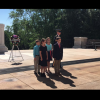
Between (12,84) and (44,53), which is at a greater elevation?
(44,53)

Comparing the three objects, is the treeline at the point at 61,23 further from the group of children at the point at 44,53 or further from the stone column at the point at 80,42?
the group of children at the point at 44,53

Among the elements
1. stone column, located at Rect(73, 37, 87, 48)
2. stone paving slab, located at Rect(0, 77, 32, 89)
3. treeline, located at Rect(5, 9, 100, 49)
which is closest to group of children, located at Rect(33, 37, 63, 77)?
stone paving slab, located at Rect(0, 77, 32, 89)

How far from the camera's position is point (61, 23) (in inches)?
1219

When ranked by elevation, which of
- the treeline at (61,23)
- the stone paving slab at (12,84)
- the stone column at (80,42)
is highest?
the treeline at (61,23)

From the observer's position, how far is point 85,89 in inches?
153

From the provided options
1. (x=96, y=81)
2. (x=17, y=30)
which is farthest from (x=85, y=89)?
(x=17, y=30)

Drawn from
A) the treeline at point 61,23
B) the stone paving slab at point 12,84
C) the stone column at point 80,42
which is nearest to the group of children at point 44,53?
the stone paving slab at point 12,84

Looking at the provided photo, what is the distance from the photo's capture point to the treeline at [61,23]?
92.5 ft

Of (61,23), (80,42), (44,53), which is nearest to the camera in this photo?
(44,53)

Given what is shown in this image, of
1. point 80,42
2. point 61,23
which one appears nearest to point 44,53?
point 80,42

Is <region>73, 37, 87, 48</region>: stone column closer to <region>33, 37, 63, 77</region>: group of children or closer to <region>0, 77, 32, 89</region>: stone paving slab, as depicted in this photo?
<region>33, 37, 63, 77</region>: group of children

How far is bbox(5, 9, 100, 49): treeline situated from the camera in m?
28.2

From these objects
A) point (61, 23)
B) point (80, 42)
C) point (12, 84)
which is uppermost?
point (61, 23)

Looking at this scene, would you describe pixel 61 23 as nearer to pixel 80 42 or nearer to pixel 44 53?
pixel 80 42
